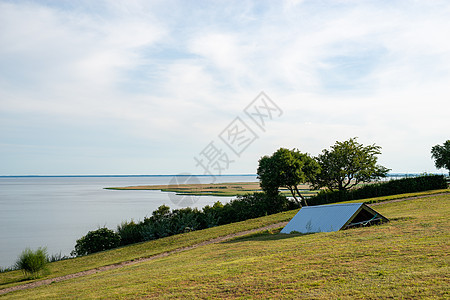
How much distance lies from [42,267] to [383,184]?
3488 cm

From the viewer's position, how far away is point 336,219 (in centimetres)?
1802

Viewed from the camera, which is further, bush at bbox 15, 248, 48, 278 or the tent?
bush at bbox 15, 248, 48, 278

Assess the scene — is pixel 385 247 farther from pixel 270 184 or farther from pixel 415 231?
pixel 270 184

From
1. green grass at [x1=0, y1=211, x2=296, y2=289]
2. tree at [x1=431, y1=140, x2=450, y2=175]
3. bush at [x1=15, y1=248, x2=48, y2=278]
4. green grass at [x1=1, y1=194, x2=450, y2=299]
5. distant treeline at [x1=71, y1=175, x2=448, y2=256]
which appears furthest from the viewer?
tree at [x1=431, y1=140, x2=450, y2=175]

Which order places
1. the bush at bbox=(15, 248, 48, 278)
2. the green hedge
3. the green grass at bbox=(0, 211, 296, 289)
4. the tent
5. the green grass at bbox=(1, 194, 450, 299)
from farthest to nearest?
the green hedge < the green grass at bbox=(0, 211, 296, 289) < the bush at bbox=(15, 248, 48, 278) < the tent < the green grass at bbox=(1, 194, 450, 299)

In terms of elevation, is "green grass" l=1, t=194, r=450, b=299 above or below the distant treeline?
below

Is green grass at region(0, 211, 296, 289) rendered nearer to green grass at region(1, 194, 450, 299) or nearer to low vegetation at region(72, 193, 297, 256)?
low vegetation at region(72, 193, 297, 256)

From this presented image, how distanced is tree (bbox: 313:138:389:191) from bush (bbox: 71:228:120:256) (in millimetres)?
25394

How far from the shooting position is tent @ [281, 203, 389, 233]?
17.6 m

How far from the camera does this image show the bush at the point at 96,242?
29.1 m

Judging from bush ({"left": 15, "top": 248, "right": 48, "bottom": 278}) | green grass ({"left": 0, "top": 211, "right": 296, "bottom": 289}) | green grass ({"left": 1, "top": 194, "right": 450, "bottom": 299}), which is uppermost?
bush ({"left": 15, "top": 248, "right": 48, "bottom": 278})

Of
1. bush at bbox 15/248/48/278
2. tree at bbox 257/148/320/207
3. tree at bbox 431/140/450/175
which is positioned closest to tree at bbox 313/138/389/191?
tree at bbox 257/148/320/207

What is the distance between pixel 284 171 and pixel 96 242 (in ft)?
69.7

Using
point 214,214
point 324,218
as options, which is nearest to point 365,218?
point 324,218
